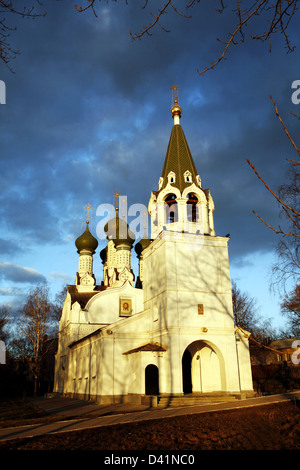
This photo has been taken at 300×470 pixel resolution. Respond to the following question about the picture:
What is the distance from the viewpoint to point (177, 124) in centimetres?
2692

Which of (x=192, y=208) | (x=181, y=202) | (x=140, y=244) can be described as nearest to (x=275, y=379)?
(x=192, y=208)

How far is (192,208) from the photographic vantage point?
23.8m

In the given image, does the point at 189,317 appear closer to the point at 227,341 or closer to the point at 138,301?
the point at 227,341

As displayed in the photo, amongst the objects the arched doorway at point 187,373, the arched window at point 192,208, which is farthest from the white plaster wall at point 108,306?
the arched window at point 192,208

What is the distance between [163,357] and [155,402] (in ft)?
9.02

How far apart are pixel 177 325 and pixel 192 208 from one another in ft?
23.9

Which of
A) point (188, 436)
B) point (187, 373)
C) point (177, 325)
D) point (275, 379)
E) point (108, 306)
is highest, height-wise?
point (108, 306)

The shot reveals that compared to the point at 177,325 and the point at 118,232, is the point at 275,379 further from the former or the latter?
the point at 118,232

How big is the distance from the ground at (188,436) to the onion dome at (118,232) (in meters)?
25.2

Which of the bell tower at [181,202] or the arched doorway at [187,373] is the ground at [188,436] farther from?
the bell tower at [181,202]

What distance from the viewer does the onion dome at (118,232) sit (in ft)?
120

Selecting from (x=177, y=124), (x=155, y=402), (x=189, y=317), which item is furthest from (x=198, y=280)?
(x=177, y=124)

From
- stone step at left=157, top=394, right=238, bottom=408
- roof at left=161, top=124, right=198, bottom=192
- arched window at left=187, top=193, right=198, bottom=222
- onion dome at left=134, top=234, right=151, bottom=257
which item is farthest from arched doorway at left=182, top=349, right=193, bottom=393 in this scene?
onion dome at left=134, top=234, right=151, bottom=257
